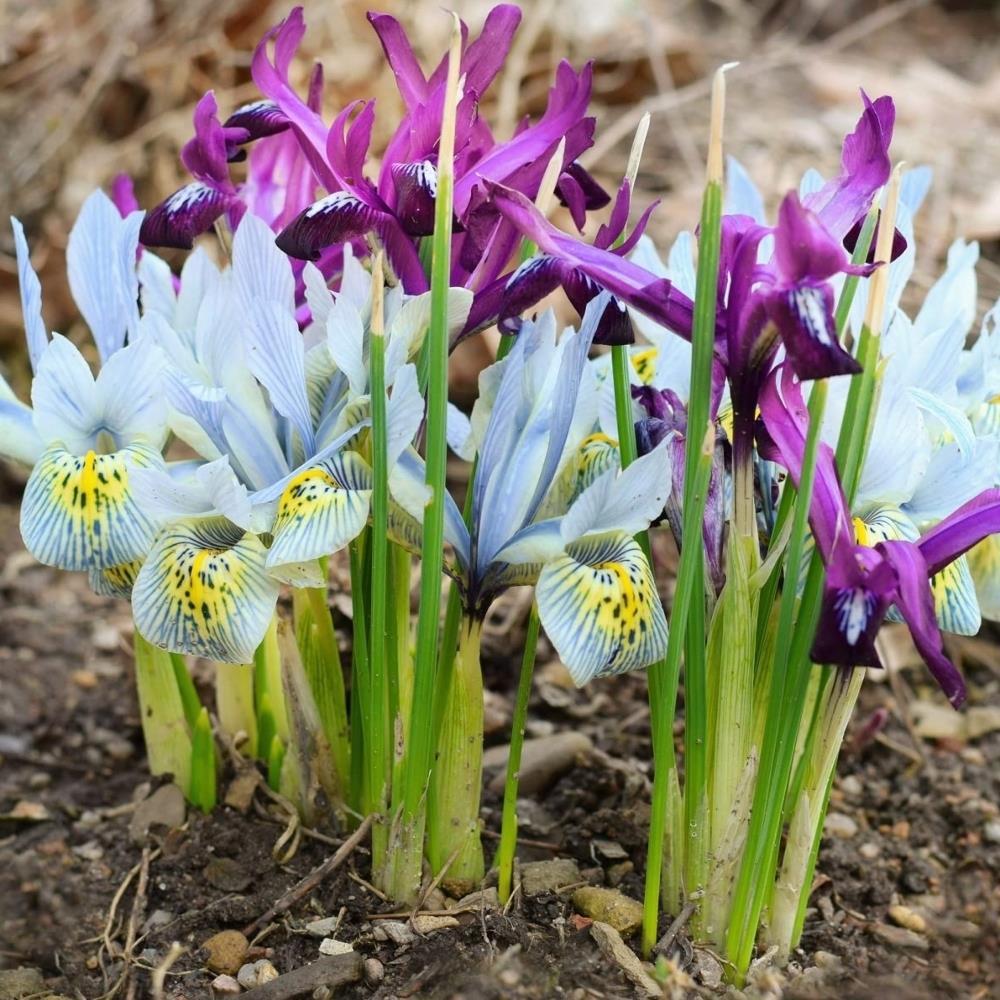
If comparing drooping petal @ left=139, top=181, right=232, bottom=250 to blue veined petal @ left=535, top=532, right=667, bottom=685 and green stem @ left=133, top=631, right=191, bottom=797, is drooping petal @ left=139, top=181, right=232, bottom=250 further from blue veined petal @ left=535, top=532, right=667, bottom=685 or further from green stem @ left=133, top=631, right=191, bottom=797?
blue veined petal @ left=535, top=532, right=667, bottom=685

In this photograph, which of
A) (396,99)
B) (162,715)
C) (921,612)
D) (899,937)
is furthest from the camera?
(396,99)

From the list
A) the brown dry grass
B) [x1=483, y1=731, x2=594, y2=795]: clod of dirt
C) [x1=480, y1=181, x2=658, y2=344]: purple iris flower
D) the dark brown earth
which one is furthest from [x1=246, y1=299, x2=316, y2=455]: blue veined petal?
the brown dry grass

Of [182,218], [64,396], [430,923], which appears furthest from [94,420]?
[430,923]

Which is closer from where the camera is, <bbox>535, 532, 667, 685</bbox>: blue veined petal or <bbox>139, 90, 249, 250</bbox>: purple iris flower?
<bbox>535, 532, 667, 685</bbox>: blue veined petal

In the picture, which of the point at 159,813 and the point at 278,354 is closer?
the point at 278,354

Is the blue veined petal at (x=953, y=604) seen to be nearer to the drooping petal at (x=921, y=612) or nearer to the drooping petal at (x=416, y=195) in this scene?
the drooping petal at (x=921, y=612)

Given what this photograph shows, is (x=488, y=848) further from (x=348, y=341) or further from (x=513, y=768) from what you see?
(x=348, y=341)
